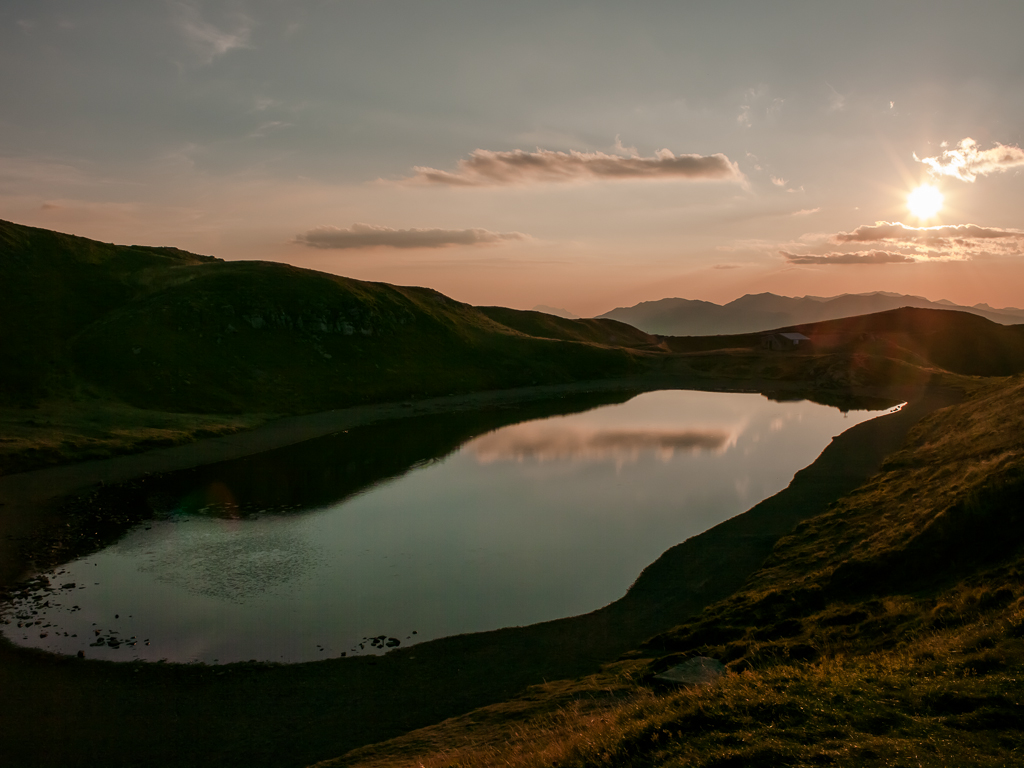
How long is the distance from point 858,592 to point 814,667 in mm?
9096

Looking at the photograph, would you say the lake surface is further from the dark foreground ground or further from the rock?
the rock

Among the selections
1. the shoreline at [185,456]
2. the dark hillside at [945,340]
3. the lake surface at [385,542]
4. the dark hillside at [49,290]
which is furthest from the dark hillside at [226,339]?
the dark hillside at [945,340]

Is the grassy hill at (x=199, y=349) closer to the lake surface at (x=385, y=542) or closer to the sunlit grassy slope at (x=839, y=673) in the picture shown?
the lake surface at (x=385, y=542)

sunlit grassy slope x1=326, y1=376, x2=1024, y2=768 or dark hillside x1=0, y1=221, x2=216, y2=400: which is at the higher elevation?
dark hillside x1=0, y1=221, x2=216, y2=400

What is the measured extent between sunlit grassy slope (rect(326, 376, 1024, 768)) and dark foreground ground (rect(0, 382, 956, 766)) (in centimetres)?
208

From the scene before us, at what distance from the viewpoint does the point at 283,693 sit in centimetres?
2236

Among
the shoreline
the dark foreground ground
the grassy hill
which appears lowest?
the dark foreground ground

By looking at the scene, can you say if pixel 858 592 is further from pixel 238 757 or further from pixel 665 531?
pixel 238 757

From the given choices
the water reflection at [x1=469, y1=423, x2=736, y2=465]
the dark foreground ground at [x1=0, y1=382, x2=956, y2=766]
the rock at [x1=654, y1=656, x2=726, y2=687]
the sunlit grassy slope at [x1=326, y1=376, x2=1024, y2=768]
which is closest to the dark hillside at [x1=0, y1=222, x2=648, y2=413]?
the water reflection at [x1=469, y1=423, x2=736, y2=465]

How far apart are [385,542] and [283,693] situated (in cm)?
1748

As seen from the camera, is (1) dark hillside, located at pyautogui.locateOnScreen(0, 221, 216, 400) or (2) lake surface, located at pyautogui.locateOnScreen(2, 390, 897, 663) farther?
(1) dark hillside, located at pyautogui.locateOnScreen(0, 221, 216, 400)

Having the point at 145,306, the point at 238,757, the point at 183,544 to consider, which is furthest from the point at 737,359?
the point at 238,757

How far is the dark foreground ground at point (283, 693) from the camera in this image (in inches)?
756

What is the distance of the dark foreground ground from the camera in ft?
63.0
